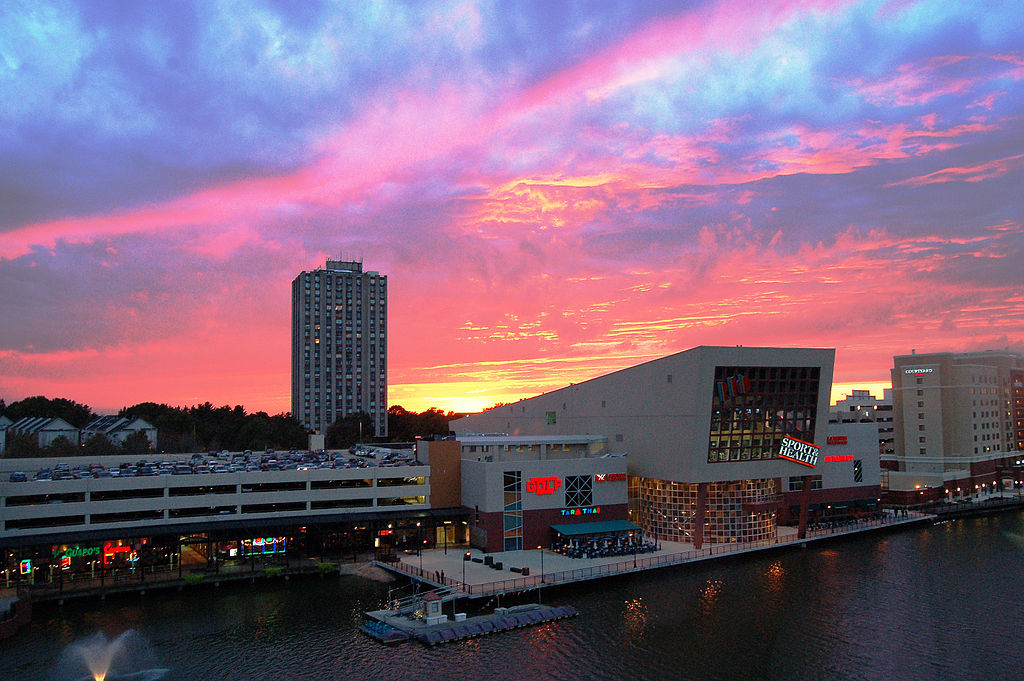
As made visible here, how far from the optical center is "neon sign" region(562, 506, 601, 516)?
3196 inches

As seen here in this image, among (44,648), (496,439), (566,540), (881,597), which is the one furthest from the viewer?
(496,439)

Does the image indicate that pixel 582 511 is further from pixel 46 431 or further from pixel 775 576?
pixel 46 431

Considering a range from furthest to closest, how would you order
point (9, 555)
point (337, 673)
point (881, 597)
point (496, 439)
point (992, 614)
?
1. point (496, 439)
2. point (9, 555)
3. point (881, 597)
4. point (992, 614)
5. point (337, 673)

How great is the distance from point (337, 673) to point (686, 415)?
156 ft

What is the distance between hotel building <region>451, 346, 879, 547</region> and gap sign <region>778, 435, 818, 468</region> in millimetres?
118

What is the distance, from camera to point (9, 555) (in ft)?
220

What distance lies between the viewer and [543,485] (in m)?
79.6

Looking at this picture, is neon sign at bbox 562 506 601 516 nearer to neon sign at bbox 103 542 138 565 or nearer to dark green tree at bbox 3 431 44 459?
neon sign at bbox 103 542 138 565

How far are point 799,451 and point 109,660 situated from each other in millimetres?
71910

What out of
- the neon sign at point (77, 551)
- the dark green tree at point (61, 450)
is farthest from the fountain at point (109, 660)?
the dark green tree at point (61, 450)

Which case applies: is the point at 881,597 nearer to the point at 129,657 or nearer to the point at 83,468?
the point at 129,657

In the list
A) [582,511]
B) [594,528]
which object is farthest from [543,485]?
[594,528]

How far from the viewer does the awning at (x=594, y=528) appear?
3078 inches

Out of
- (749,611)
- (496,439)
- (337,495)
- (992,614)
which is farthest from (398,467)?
(992,614)
